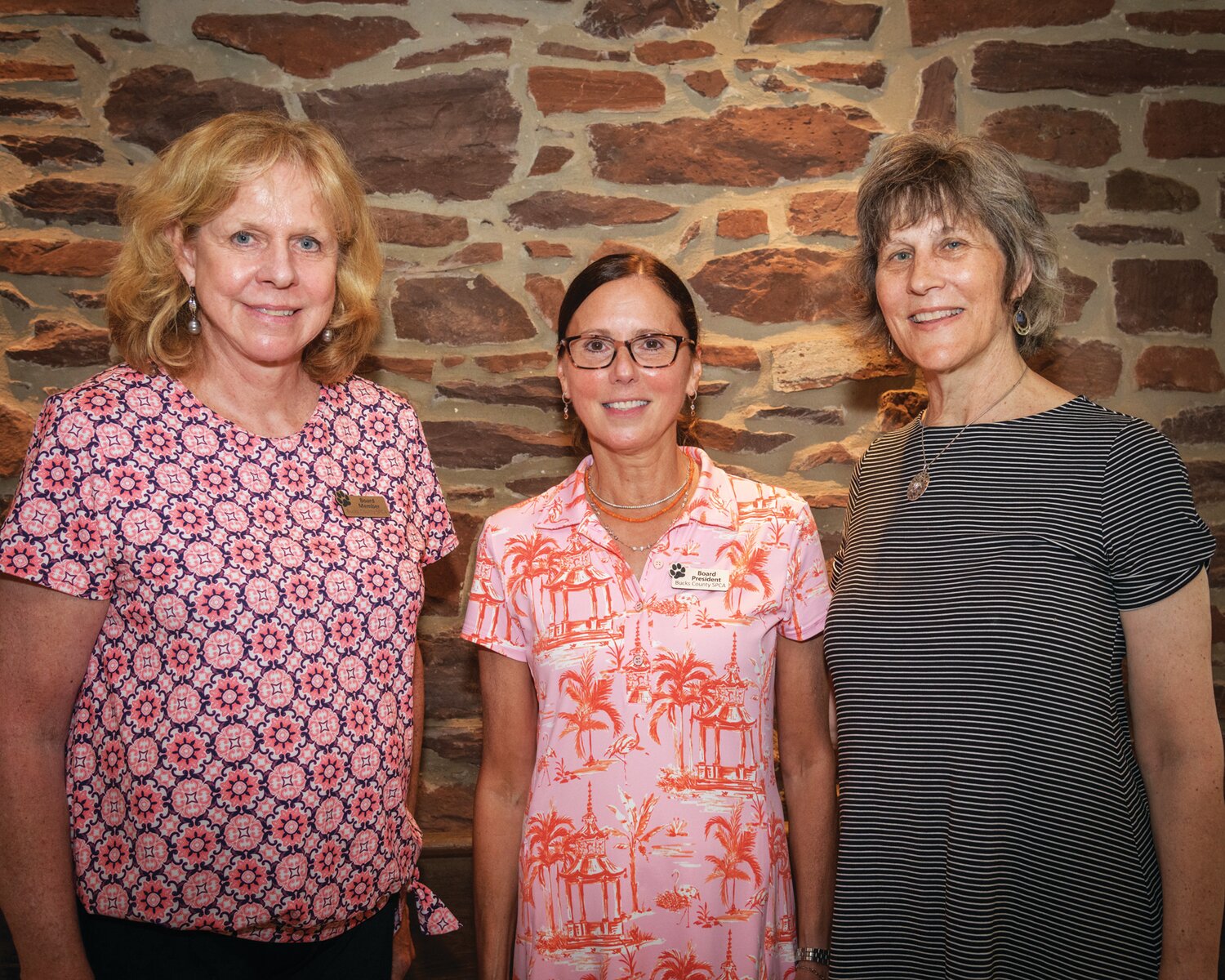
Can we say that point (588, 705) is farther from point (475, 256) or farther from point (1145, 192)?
point (1145, 192)

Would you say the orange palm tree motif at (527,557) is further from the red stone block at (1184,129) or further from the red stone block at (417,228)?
the red stone block at (1184,129)

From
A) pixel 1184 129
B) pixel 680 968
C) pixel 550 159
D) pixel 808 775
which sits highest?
pixel 1184 129

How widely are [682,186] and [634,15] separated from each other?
43cm

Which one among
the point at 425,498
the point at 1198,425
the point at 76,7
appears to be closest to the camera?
the point at 425,498

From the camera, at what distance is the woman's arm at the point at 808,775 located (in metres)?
1.89

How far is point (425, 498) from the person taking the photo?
1.98 m

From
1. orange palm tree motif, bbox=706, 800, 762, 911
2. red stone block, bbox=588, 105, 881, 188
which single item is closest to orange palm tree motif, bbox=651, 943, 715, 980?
orange palm tree motif, bbox=706, 800, 762, 911

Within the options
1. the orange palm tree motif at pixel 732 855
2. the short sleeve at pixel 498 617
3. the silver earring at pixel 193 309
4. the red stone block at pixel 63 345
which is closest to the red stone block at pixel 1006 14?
the short sleeve at pixel 498 617

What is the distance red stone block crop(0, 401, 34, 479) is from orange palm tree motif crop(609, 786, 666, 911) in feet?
5.58

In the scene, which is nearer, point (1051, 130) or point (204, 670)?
point (204, 670)

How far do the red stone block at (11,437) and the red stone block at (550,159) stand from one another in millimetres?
1379

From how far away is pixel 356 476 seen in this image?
1802 millimetres

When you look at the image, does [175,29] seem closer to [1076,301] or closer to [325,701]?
[325,701]

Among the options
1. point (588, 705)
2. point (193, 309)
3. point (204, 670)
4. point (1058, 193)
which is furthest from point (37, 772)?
point (1058, 193)
